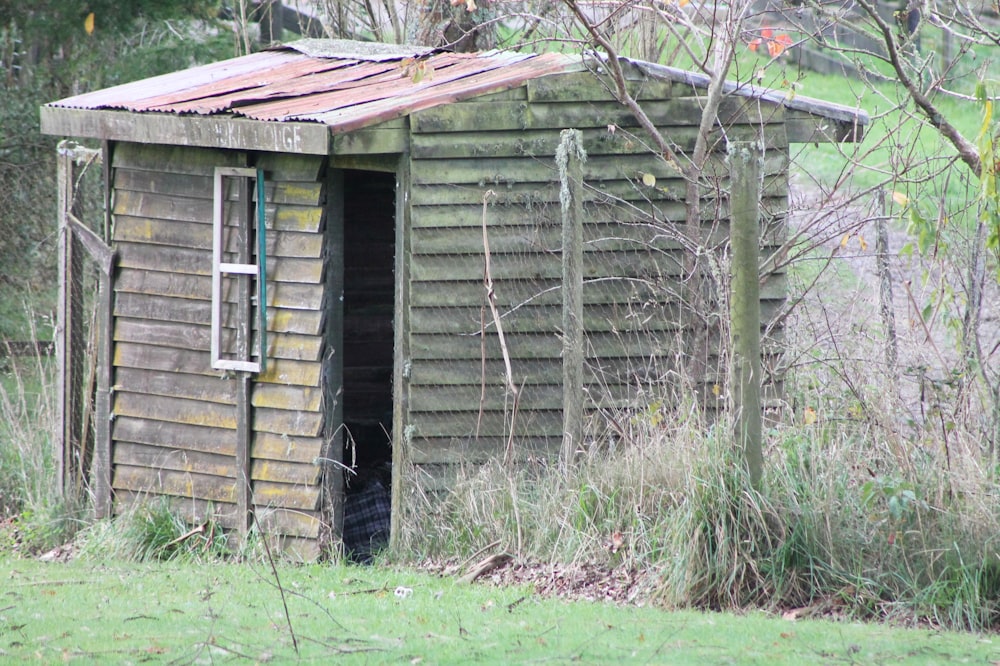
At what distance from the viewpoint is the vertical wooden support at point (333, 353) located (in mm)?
7629

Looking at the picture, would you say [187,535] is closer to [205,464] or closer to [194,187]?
[205,464]

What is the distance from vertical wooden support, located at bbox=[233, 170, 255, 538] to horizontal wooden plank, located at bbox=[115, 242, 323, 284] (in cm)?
21

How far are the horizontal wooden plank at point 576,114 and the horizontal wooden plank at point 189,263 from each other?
116 cm

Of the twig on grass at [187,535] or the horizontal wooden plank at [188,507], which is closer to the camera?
the twig on grass at [187,535]

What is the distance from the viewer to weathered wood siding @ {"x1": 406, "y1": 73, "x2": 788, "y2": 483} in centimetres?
742

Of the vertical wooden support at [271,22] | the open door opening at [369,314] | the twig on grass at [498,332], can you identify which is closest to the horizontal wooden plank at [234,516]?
the twig on grass at [498,332]

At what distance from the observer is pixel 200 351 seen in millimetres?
8016

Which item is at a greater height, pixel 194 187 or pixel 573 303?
pixel 194 187

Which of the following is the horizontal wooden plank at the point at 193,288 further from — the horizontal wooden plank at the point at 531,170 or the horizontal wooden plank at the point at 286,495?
the horizontal wooden plank at the point at 286,495

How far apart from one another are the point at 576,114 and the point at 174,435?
11.8ft

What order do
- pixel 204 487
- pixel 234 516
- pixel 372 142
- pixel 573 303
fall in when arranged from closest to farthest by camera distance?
1. pixel 573 303
2. pixel 372 142
3. pixel 234 516
4. pixel 204 487

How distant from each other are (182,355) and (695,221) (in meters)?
3.66

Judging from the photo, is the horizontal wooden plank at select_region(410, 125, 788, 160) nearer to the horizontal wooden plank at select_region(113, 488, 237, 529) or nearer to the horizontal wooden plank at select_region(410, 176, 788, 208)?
the horizontal wooden plank at select_region(410, 176, 788, 208)

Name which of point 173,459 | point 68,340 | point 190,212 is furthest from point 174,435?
point 190,212
